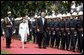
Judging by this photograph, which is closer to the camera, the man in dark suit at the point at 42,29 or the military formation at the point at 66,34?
the military formation at the point at 66,34

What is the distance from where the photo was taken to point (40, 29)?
24.0m

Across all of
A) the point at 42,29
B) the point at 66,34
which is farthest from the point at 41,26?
the point at 66,34

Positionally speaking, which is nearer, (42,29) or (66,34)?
(66,34)

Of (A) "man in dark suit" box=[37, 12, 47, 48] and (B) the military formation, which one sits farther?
(A) "man in dark suit" box=[37, 12, 47, 48]

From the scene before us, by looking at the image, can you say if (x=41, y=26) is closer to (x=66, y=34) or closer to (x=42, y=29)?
(x=42, y=29)

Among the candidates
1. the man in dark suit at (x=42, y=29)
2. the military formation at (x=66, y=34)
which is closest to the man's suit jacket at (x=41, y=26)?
the man in dark suit at (x=42, y=29)

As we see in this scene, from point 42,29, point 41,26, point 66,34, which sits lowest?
point 66,34

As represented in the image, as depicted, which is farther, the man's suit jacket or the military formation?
the man's suit jacket

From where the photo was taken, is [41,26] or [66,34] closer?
[66,34]

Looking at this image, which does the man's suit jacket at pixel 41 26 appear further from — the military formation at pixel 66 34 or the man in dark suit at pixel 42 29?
the military formation at pixel 66 34

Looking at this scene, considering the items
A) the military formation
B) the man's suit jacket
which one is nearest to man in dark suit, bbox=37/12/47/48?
the man's suit jacket

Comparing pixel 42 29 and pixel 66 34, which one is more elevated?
pixel 42 29

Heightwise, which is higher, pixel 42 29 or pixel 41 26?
pixel 41 26

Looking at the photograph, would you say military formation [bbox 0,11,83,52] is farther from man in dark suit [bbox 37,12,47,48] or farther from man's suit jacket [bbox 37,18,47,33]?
man's suit jacket [bbox 37,18,47,33]
